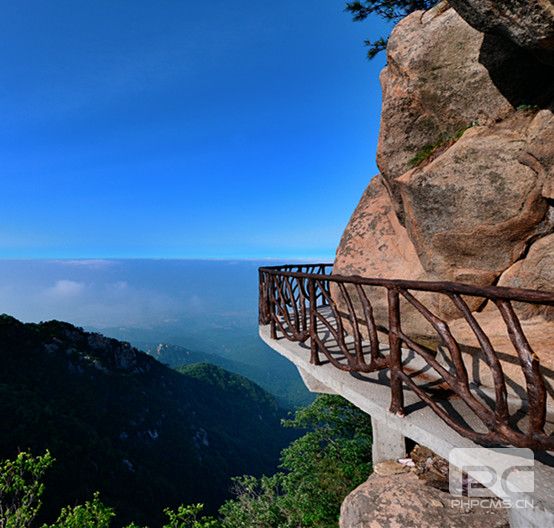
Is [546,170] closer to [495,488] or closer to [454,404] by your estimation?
[454,404]

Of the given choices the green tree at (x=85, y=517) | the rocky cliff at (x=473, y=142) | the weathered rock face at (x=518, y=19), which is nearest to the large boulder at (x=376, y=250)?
the rocky cliff at (x=473, y=142)

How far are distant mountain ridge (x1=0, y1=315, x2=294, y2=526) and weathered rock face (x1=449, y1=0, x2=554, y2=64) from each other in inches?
2098

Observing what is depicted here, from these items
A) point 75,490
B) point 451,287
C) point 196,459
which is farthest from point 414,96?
point 196,459

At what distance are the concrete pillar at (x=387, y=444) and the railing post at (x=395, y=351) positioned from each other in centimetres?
270

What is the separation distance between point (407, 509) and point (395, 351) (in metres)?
2.67

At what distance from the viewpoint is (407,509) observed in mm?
4426

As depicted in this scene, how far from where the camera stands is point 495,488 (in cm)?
281

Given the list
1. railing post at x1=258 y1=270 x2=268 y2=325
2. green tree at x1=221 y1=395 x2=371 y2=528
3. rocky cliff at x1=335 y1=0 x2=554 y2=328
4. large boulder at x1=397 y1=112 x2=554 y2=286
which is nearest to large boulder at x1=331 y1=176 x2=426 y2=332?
rocky cliff at x1=335 y1=0 x2=554 y2=328

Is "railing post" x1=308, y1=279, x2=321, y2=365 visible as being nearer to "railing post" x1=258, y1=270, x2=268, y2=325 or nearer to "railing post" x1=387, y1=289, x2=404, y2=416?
"railing post" x1=387, y1=289, x2=404, y2=416

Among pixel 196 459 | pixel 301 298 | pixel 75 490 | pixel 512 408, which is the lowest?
pixel 196 459

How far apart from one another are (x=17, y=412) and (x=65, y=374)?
1996 centimetres

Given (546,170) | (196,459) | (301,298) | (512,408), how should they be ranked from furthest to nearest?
(196,459), (301,298), (546,170), (512,408)

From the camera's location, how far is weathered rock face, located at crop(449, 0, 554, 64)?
3.38 metres

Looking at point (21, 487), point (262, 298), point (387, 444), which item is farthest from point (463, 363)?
point (21, 487)
